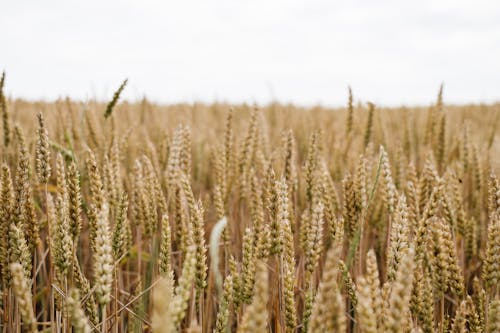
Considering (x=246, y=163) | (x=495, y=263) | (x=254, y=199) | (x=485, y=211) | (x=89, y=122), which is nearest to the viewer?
(x=495, y=263)

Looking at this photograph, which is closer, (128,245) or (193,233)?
(193,233)

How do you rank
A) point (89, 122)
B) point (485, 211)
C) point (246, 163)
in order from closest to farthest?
point (246, 163) → point (89, 122) → point (485, 211)

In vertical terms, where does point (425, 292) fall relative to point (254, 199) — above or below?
below

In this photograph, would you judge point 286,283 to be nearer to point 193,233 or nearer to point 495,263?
point 193,233

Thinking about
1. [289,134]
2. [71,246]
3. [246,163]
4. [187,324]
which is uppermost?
[289,134]

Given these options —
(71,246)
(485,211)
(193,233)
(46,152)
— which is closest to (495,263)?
(193,233)

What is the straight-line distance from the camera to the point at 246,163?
5.25ft

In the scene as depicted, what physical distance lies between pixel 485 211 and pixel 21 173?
201 cm

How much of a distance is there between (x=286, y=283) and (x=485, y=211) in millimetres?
1718

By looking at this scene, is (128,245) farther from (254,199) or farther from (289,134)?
(289,134)

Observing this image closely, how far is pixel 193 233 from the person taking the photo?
796mm

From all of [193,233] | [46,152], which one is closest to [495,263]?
[193,233]

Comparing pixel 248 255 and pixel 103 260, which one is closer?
pixel 103 260

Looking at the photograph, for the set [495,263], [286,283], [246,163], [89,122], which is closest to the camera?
[286,283]
